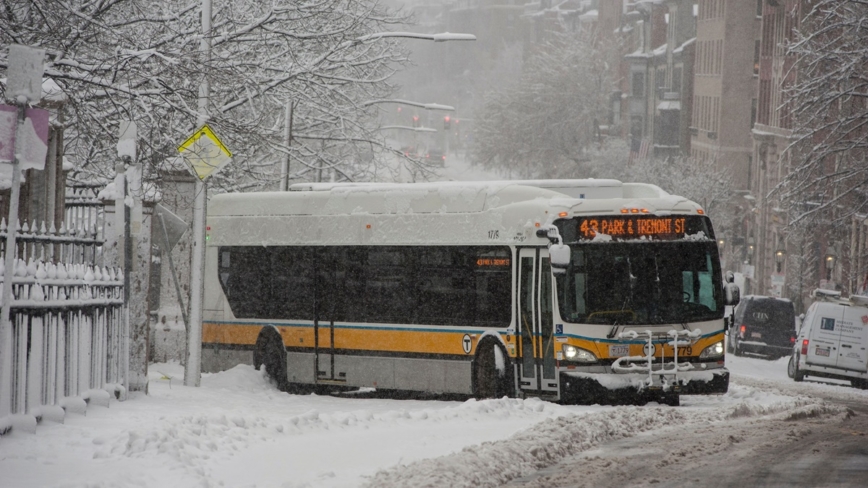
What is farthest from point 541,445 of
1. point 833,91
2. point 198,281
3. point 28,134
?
point 833,91

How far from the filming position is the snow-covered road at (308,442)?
425 inches

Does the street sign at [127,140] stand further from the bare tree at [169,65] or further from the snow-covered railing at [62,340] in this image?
the snow-covered railing at [62,340]

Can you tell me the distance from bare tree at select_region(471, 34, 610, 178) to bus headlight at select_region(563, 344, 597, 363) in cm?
8568

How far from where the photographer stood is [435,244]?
2042 cm

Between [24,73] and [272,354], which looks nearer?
[24,73]

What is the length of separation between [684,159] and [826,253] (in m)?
35.2

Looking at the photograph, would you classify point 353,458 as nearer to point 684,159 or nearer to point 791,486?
point 791,486

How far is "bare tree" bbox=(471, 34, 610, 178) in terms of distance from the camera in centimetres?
10506

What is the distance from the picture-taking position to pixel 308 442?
42.2 feet

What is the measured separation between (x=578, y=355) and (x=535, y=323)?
895 mm

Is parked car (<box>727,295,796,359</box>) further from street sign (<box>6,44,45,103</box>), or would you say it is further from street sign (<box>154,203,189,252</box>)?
street sign (<box>6,44,45,103</box>)

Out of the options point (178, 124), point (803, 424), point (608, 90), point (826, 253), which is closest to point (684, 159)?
point (608, 90)

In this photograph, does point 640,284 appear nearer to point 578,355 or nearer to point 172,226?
point 578,355

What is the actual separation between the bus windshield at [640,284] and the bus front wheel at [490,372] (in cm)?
125
